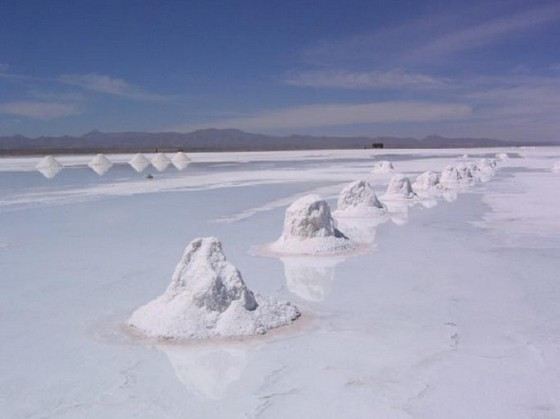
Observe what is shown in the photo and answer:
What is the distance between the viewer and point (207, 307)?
183 inches

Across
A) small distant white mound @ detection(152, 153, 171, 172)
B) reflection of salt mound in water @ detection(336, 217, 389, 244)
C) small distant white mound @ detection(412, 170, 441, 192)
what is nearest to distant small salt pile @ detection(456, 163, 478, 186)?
small distant white mound @ detection(412, 170, 441, 192)

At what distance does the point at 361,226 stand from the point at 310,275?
11.4 ft

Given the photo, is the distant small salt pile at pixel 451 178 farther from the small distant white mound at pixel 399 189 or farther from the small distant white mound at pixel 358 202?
the small distant white mound at pixel 358 202

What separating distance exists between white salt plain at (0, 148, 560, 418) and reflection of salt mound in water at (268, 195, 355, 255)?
0.33m

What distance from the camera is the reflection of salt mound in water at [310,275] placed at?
583 centimetres

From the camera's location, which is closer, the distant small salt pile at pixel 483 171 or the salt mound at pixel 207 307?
the salt mound at pixel 207 307

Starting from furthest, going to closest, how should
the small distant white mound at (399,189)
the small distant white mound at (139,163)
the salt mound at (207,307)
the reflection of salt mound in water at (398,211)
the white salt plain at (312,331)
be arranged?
the small distant white mound at (139,163)
the small distant white mound at (399,189)
the reflection of salt mound in water at (398,211)
the salt mound at (207,307)
the white salt plain at (312,331)

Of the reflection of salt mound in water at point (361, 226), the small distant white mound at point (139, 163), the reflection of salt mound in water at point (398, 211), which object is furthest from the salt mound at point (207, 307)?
the small distant white mound at point (139, 163)

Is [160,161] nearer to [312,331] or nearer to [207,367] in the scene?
[312,331]

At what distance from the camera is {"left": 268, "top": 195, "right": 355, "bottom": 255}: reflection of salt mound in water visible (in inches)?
298

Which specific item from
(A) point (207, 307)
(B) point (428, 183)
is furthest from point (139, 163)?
(A) point (207, 307)

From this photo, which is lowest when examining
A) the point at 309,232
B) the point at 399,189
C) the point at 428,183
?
the point at 428,183

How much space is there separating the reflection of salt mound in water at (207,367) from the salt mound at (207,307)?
23 centimetres

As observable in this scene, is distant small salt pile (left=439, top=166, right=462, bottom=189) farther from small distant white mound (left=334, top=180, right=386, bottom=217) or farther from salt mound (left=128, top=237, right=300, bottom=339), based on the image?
salt mound (left=128, top=237, right=300, bottom=339)
